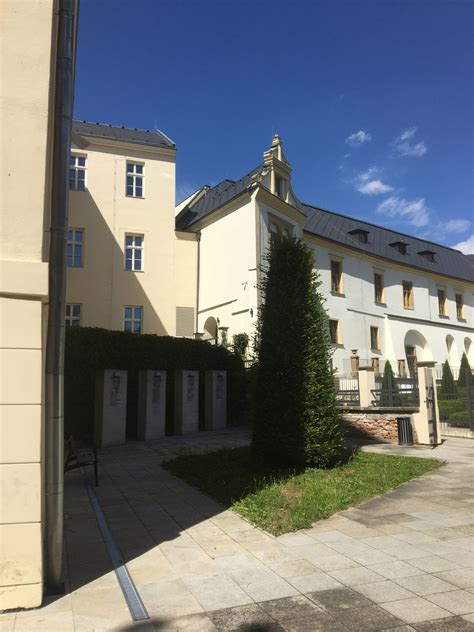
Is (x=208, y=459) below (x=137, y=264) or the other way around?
below

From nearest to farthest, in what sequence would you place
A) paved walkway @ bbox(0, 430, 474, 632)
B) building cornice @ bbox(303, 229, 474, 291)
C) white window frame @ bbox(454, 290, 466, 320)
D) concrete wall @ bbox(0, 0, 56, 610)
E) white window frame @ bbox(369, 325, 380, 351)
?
paved walkway @ bbox(0, 430, 474, 632) < concrete wall @ bbox(0, 0, 56, 610) < building cornice @ bbox(303, 229, 474, 291) < white window frame @ bbox(369, 325, 380, 351) < white window frame @ bbox(454, 290, 466, 320)

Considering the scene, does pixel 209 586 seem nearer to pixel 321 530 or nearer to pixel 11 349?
pixel 321 530

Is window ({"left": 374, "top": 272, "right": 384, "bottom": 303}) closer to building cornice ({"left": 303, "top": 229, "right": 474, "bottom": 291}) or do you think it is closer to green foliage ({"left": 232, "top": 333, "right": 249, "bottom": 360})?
building cornice ({"left": 303, "top": 229, "right": 474, "bottom": 291})

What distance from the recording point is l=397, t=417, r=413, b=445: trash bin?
50.5 ft

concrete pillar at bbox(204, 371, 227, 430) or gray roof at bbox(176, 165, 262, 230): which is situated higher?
gray roof at bbox(176, 165, 262, 230)

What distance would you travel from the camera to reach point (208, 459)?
1181 cm

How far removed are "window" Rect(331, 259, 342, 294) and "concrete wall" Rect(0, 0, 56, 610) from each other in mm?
29421

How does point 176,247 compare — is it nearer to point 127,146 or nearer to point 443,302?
point 127,146

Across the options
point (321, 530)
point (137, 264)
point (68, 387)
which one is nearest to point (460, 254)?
point (137, 264)

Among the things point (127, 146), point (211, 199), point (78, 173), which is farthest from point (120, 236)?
point (211, 199)

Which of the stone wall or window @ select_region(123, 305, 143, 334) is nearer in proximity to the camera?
the stone wall

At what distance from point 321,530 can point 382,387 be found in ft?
37.5

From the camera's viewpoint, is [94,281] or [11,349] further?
[94,281]

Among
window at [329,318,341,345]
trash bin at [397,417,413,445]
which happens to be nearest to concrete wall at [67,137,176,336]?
window at [329,318,341,345]
